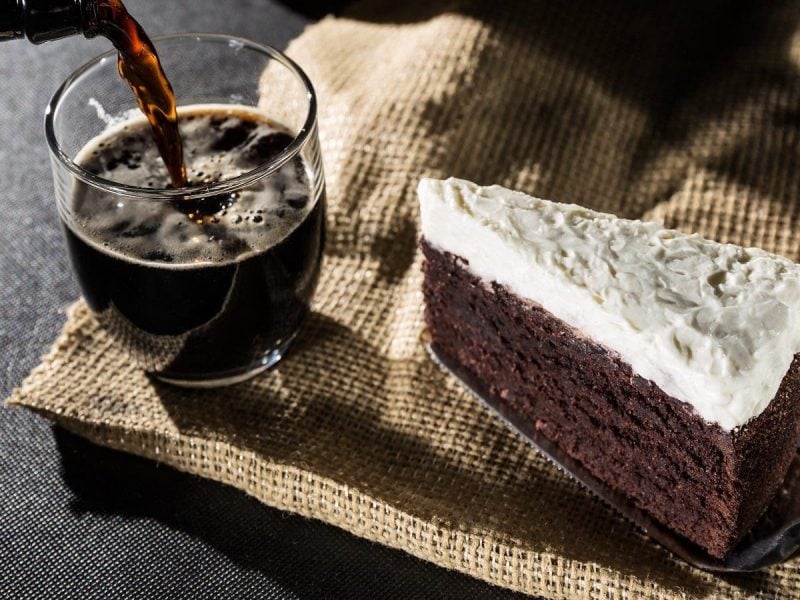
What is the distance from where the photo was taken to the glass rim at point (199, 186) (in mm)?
1137

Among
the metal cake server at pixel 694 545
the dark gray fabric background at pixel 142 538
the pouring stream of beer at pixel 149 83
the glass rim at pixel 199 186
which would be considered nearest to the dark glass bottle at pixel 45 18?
the pouring stream of beer at pixel 149 83

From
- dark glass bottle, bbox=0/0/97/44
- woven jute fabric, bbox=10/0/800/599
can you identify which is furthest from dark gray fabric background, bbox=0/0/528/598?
dark glass bottle, bbox=0/0/97/44

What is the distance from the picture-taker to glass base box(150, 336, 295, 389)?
1.38 m

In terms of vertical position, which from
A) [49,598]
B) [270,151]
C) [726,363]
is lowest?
[49,598]

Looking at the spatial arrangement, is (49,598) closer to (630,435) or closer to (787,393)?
(630,435)

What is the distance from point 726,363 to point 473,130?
0.82 meters

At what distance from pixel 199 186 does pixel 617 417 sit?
0.58 metres

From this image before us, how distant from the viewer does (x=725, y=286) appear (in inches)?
43.8

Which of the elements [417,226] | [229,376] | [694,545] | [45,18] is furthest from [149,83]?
[694,545]

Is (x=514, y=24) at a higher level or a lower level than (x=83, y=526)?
higher

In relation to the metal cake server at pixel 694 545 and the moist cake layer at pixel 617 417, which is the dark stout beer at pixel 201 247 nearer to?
the moist cake layer at pixel 617 417

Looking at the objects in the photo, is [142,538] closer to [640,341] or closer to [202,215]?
[202,215]

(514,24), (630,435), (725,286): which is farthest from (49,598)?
(514,24)

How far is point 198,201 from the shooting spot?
118cm
